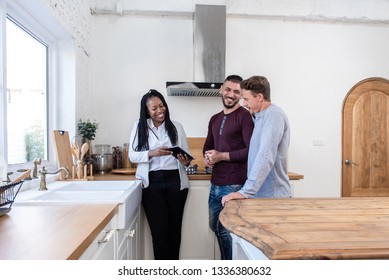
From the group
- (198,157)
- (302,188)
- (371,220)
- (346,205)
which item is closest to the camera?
(371,220)

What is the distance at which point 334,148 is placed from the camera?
2.45 meters

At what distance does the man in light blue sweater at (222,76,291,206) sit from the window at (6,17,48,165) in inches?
44.1

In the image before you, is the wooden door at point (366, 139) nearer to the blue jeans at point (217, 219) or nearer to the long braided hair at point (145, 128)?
the blue jeans at point (217, 219)

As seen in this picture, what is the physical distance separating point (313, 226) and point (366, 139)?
227 cm

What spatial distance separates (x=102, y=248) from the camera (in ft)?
2.76

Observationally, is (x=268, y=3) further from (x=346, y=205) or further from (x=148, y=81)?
(x=346, y=205)

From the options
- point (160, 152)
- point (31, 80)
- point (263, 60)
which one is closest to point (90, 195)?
point (160, 152)

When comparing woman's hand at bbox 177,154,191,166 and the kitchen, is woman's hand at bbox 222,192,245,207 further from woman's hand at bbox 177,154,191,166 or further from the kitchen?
the kitchen

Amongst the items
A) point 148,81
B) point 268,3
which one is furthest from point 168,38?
point 268,3

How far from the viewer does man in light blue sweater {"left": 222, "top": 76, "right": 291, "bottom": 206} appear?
0.97 metres

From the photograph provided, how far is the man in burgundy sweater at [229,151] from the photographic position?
136 centimetres

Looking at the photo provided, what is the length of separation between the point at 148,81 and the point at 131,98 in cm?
21

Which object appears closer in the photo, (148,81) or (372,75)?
(148,81)

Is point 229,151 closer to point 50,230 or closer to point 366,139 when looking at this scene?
point 50,230
